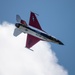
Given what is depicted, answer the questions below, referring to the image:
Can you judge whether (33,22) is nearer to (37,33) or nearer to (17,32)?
(37,33)

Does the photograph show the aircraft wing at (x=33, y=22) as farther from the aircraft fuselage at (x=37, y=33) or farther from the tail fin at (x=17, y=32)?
the tail fin at (x=17, y=32)

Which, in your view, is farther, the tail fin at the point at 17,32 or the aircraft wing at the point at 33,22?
the aircraft wing at the point at 33,22

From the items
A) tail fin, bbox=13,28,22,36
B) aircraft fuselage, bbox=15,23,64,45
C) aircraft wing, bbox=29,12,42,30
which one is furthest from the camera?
aircraft wing, bbox=29,12,42,30

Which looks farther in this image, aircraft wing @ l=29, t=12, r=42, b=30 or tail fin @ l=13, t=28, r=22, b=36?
aircraft wing @ l=29, t=12, r=42, b=30

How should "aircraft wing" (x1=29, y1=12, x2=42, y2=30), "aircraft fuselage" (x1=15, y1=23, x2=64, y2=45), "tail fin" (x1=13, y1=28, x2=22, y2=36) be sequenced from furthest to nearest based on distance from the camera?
"aircraft wing" (x1=29, y1=12, x2=42, y2=30) < "aircraft fuselage" (x1=15, y1=23, x2=64, y2=45) < "tail fin" (x1=13, y1=28, x2=22, y2=36)

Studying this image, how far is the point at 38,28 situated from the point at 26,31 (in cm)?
443

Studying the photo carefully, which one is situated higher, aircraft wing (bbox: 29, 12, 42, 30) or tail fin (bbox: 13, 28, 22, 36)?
aircraft wing (bbox: 29, 12, 42, 30)

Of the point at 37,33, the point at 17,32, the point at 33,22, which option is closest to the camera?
the point at 17,32

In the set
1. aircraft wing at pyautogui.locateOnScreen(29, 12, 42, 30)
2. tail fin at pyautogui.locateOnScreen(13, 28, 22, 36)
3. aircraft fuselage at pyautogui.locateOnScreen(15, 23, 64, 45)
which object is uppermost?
aircraft wing at pyautogui.locateOnScreen(29, 12, 42, 30)

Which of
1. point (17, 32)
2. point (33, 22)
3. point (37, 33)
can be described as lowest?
point (17, 32)

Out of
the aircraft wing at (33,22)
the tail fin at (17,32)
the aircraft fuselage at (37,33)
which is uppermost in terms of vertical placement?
the aircraft wing at (33,22)

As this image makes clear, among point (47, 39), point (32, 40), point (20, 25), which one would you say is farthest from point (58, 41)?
point (20, 25)

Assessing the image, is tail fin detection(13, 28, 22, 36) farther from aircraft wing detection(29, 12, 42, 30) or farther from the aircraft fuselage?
aircraft wing detection(29, 12, 42, 30)

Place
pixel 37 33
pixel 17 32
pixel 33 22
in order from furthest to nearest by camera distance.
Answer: pixel 33 22
pixel 37 33
pixel 17 32
